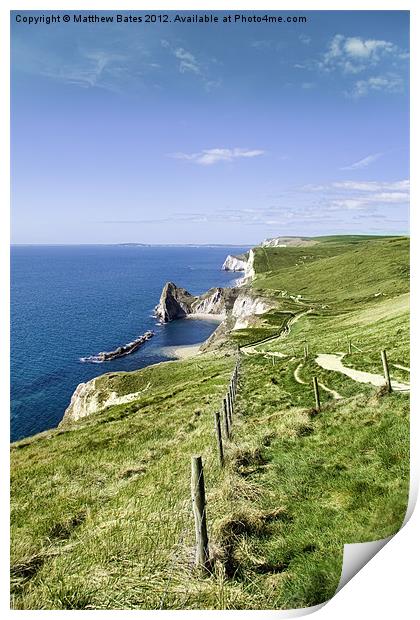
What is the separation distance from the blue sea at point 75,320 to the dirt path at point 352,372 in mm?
11685

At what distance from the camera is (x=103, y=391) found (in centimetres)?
4709

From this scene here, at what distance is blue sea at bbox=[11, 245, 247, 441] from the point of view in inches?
1153

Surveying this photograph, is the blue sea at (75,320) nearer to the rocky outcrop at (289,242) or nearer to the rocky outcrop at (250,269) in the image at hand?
the rocky outcrop at (250,269)

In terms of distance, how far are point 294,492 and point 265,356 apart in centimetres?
3244

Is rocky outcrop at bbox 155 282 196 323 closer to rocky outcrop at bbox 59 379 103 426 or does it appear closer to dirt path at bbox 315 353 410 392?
rocky outcrop at bbox 59 379 103 426

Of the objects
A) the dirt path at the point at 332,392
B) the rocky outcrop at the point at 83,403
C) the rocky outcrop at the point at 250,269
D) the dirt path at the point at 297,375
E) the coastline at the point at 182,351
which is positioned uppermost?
the rocky outcrop at the point at 250,269

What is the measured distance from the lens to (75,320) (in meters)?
59.8

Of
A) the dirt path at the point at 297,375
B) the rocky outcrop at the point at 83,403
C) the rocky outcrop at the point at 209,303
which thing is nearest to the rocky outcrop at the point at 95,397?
the rocky outcrop at the point at 83,403

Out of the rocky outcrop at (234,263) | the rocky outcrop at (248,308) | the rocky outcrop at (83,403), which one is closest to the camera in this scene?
the rocky outcrop at (83,403)

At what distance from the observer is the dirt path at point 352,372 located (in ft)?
45.1

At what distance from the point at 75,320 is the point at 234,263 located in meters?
116

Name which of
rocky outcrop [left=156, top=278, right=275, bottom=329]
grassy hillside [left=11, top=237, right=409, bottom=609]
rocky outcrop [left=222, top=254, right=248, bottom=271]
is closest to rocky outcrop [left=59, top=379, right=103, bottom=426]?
grassy hillside [left=11, top=237, right=409, bottom=609]

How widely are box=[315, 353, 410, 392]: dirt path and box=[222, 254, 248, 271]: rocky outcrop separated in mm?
134564

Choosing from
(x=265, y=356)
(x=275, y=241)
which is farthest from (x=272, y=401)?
(x=275, y=241)
